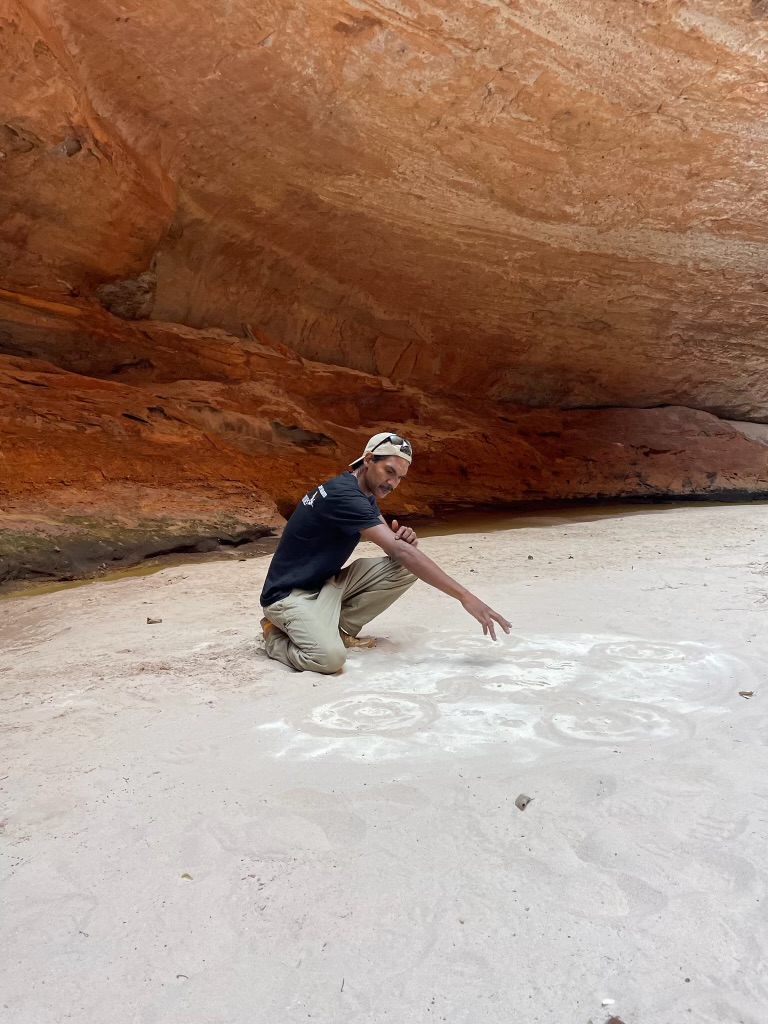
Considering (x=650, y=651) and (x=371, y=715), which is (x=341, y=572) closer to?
(x=371, y=715)

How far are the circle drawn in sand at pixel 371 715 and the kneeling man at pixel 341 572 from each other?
0.39 metres

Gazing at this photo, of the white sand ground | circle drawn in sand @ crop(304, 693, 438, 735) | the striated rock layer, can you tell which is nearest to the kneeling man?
the white sand ground

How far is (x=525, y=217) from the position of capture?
796 centimetres

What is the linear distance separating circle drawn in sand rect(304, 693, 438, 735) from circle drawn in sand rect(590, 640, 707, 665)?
86 centimetres

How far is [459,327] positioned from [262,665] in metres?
8.09

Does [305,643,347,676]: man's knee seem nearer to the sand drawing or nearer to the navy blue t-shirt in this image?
the sand drawing

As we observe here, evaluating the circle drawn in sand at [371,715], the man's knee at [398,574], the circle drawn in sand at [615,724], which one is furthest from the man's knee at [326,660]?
the circle drawn in sand at [615,724]

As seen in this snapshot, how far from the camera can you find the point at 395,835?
1485 mm

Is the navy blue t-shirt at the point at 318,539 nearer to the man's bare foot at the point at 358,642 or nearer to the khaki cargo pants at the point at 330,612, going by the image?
the khaki cargo pants at the point at 330,612

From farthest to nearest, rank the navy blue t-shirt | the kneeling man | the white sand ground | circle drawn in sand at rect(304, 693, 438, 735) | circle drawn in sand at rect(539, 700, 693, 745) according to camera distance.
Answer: the navy blue t-shirt → the kneeling man → circle drawn in sand at rect(304, 693, 438, 735) → circle drawn in sand at rect(539, 700, 693, 745) → the white sand ground

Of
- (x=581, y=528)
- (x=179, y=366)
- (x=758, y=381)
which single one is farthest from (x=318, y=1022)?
(x=758, y=381)

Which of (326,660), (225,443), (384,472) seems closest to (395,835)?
(326,660)

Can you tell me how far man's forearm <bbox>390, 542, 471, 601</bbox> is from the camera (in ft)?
8.51

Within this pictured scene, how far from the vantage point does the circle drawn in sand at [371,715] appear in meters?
2.06
